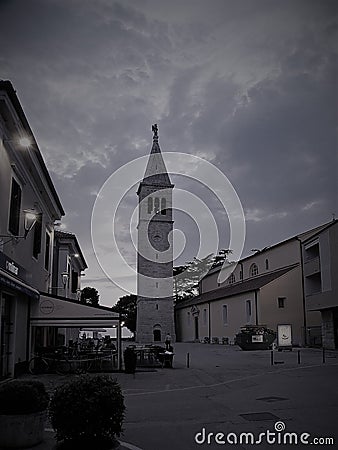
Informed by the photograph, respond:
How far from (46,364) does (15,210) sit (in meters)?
7.43

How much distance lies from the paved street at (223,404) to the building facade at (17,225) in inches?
88.8

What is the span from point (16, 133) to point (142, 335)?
167 ft

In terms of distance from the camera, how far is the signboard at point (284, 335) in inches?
1371

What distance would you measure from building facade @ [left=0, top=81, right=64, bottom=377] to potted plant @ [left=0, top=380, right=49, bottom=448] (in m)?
Result: 6.47

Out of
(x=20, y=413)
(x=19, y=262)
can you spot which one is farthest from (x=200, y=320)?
(x=20, y=413)

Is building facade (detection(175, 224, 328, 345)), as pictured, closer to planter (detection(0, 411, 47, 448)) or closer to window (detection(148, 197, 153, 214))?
window (detection(148, 197, 153, 214))

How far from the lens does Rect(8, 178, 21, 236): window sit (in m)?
16.9

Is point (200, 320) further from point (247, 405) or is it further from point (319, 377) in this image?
point (247, 405)

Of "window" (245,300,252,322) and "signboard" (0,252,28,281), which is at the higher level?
"signboard" (0,252,28,281)

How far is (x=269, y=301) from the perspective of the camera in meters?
43.1

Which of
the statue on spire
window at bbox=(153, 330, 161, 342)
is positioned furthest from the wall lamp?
the statue on spire

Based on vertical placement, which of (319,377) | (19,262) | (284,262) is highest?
(284,262)

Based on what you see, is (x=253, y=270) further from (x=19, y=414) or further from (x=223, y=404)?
(x=19, y=414)

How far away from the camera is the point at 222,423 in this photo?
986 centimetres
